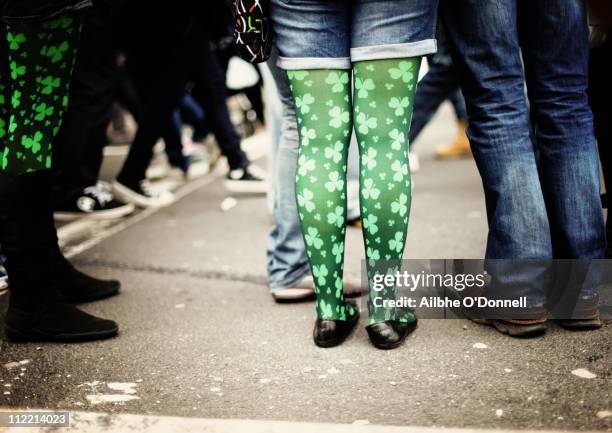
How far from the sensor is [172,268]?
10.6 ft

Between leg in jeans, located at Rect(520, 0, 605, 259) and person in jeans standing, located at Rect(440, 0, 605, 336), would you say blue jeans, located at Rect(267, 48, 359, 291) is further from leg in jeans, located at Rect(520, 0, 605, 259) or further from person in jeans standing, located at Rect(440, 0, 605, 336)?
leg in jeans, located at Rect(520, 0, 605, 259)

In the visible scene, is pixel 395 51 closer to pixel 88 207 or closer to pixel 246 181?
pixel 88 207

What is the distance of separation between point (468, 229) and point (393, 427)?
6.55 feet

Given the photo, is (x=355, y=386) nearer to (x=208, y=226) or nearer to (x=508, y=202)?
(x=508, y=202)

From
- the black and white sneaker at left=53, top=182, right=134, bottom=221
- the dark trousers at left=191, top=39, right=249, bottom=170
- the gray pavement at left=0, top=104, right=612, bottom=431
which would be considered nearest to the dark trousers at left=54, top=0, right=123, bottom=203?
the black and white sneaker at left=53, top=182, right=134, bottom=221

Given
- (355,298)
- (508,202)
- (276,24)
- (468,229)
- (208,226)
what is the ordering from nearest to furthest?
(276,24), (508,202), (355,298), (468,229), (208,226)

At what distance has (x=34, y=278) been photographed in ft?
7.61

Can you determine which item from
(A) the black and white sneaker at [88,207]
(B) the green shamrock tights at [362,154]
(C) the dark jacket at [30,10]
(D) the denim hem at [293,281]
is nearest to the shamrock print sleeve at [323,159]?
(B) the green shamrock tights at [362,154]

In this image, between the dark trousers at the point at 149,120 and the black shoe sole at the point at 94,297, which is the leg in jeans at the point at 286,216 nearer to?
the black shoe sole at the point at 94,297

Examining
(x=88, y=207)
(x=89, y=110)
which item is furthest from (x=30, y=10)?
(x=88, y=207)

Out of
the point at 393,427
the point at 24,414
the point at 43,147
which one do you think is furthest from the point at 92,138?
the point at 393,427

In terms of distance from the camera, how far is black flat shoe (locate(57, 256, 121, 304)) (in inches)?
108

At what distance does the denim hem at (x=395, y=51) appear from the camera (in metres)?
1.96

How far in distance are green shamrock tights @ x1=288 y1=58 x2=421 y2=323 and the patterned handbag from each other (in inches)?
4.5
